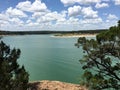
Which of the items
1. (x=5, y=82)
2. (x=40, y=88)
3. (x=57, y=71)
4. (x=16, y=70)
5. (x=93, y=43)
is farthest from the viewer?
(x=57, y=71)

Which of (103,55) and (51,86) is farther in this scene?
(51,86)

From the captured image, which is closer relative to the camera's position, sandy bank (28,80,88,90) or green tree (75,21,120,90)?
green tree (75,21,120,90)

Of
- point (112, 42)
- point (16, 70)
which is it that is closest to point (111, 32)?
point (112, 42)

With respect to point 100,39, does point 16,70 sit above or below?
below

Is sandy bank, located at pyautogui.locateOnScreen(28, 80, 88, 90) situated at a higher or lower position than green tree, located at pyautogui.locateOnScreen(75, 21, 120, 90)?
lower

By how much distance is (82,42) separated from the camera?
1309 cm

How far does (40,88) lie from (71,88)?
2.73m

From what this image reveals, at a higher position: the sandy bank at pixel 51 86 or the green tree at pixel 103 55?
the green tree at pixel 103 55

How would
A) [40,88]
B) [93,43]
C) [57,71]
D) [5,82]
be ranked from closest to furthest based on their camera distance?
1. [5,82]
2. [93,43]
3. [40,88]
4. [57,71]

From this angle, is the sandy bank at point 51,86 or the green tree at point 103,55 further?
the sandy bank at point 51,86

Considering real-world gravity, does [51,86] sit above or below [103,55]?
below

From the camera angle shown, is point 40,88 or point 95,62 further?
point 40,88

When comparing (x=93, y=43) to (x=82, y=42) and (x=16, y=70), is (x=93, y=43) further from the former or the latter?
(x=16, y=70)

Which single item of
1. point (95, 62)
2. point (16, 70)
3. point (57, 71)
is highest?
point (95, 62)
